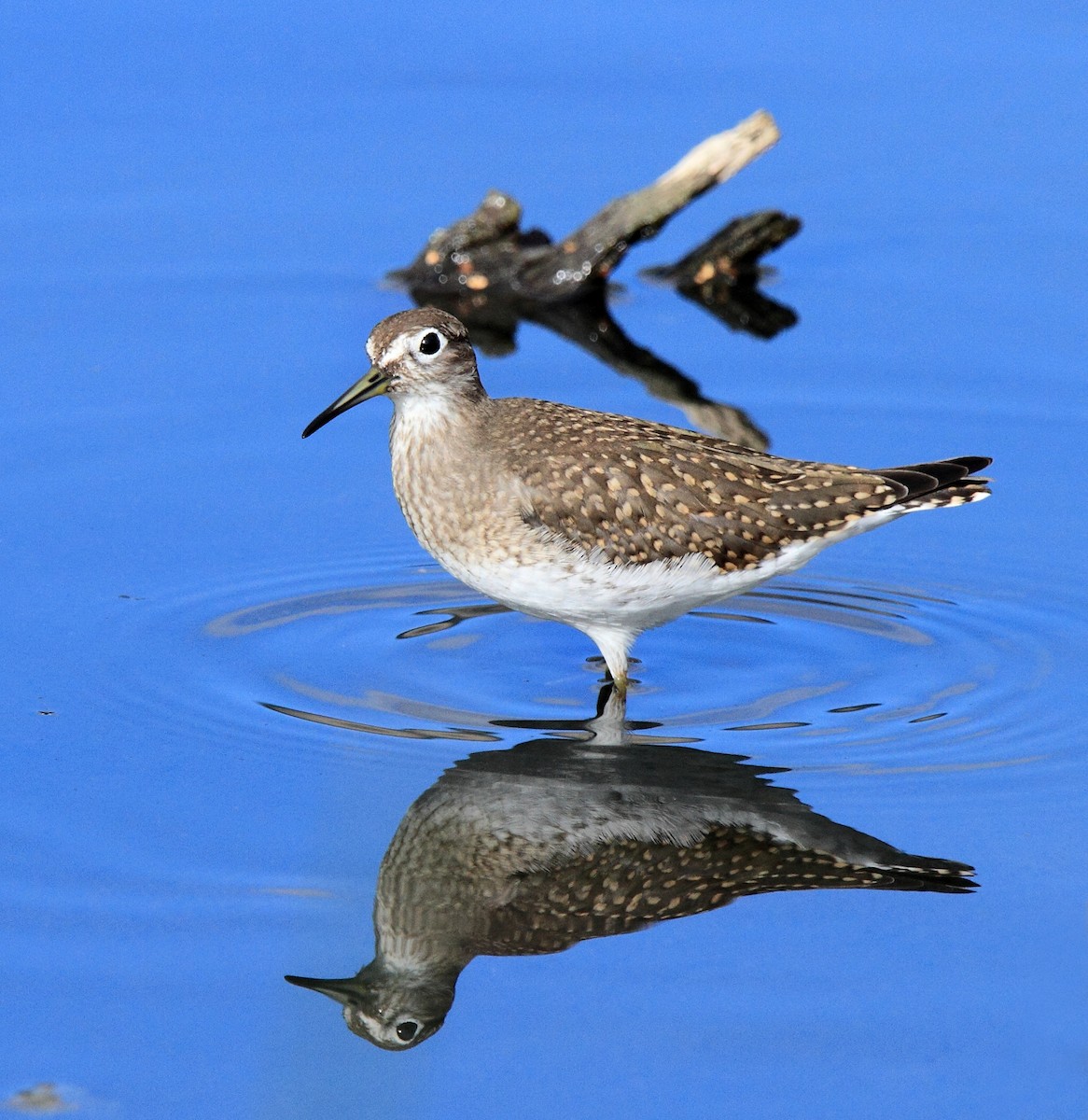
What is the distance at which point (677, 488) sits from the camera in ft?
33.4

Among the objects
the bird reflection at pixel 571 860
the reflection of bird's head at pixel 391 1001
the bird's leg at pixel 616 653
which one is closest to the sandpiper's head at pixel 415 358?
the bird's leg at pixel 616 653

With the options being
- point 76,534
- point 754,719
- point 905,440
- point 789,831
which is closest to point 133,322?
point 76,534

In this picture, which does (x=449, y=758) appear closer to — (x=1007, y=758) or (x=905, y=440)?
(x=1007, y=758)

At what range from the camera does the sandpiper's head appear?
9.98 meters

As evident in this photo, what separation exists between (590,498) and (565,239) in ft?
18.4

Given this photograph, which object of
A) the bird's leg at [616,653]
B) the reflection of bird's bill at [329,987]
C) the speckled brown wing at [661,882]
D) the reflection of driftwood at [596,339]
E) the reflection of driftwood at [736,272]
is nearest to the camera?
the reflection of bird's bill at [329,987]

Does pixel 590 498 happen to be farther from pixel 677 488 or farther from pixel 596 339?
pixel 596 339

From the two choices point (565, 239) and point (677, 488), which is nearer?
point (677, 488)

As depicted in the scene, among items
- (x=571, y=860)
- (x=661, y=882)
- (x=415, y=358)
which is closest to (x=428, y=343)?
(x=415, y=358)

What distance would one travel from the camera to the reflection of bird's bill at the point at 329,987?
298 inches

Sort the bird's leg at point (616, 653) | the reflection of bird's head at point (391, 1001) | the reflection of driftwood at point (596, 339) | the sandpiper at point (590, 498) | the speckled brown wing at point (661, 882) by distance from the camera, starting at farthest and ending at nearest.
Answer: the reflection of driftwood at point (596, 339) < the bird's leg at point (616, 653) < the sandpiper at point (590, 498) < the speckled brown wing at point (661, 882) < the reflection of bird's head at point (391, 1001)

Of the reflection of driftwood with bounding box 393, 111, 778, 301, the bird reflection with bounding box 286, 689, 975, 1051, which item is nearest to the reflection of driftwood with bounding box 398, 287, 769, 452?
the reflection of driftwood with bounding box 393, 111, 778, 301

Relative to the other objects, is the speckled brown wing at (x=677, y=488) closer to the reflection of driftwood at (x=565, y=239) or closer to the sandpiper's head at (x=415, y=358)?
the sandpiper's head at (x=415, y=358)

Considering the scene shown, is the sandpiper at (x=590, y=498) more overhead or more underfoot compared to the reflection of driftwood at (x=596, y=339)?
more underfoot
